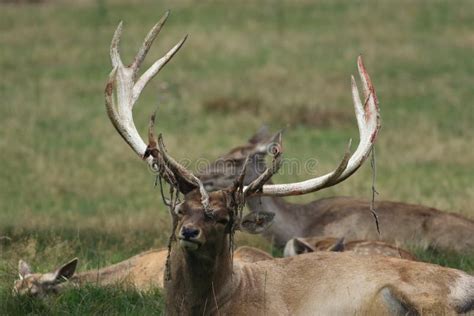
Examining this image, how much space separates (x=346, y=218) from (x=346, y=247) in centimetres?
254

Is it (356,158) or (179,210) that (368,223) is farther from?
(179,210)

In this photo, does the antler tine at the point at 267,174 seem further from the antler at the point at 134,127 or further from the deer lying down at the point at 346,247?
the deer lying down at the point at 346,247

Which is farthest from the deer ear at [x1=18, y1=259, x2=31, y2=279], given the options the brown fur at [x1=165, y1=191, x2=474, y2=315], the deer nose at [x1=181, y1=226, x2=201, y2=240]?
the deer nose at [x1=181, y1=226, x2=201, y2=240]

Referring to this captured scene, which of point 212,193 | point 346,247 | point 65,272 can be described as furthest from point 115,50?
point 346,247

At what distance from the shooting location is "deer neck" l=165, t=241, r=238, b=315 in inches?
282

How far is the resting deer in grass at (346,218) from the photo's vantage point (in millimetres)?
11758

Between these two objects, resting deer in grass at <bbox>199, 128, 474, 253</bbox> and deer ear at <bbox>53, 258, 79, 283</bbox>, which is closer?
deer ear at <bbox>53, 258, 79, 283</bbox>

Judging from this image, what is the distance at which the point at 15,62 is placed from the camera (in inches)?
1054

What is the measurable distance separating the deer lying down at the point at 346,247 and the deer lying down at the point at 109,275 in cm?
71

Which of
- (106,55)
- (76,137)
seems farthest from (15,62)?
(76,137)

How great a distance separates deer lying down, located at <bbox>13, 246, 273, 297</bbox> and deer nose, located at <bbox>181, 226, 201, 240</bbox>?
1955mm

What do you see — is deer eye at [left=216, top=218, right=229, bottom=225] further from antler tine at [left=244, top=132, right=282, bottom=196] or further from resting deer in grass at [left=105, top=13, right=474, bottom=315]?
antler tine at [left=244, top=132, right=282, bottom=196]

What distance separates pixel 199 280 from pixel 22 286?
76.7 inches

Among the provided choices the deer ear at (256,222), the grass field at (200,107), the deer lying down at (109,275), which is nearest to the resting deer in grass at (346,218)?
the grass field at (200,107)
